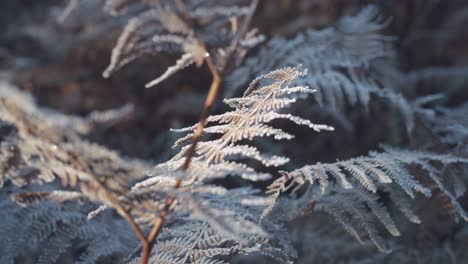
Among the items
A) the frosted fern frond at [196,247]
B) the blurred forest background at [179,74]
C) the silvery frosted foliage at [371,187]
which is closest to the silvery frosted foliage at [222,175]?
the frosted fern frond at [196,247]

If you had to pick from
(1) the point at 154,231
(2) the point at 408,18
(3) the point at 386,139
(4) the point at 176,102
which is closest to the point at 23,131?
(1) the point at 154,231

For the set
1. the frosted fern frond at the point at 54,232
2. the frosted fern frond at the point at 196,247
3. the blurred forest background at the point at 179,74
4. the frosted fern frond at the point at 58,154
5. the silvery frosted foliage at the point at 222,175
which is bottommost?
the blurred forest background at the point at 179,74

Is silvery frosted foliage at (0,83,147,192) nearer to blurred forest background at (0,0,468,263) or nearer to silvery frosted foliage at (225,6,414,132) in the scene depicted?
silvery frosted foliage at (225,6,414,132)

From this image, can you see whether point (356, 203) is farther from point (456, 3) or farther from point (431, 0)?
point (456, 3)

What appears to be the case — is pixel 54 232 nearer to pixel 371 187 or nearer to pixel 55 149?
pixel 55 149

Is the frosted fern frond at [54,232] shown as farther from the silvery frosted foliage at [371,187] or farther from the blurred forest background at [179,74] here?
the blurred forest background at [179,74]
